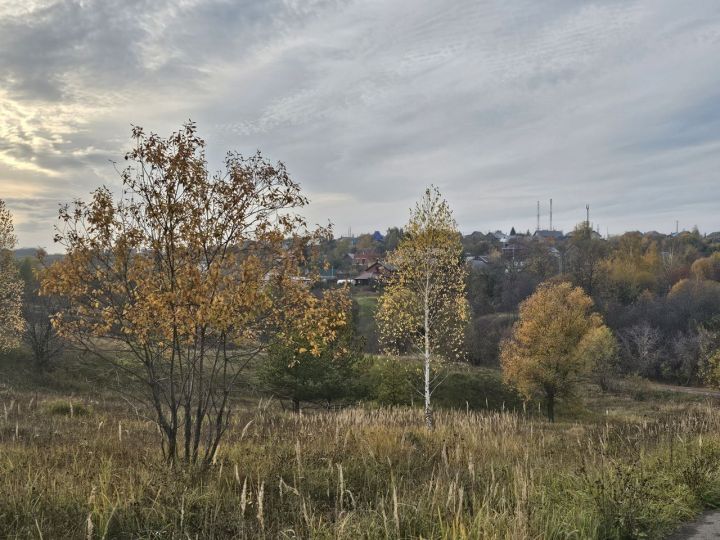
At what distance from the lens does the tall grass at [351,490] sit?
214 inches

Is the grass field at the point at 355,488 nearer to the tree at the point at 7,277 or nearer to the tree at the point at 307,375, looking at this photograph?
the tree at the point at 307,375

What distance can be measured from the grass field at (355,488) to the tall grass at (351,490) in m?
0.03

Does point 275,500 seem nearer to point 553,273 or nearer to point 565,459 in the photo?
point 565,459

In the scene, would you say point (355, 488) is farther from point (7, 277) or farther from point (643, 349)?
point (643, 349)

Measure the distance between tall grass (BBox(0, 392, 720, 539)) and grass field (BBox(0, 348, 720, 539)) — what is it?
0.03m

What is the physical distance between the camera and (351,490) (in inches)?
286

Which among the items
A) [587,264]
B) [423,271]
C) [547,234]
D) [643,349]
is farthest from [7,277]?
[547,234]

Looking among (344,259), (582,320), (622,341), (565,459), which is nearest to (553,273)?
(622,341)

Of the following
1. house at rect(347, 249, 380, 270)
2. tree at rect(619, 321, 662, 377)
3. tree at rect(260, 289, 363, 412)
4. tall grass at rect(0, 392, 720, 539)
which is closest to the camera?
tall grass at rect(0, 392, 720, 539)

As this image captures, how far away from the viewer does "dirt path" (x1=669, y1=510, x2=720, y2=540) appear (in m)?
5.96

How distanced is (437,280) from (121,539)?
1424 cm

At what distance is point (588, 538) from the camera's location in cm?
529

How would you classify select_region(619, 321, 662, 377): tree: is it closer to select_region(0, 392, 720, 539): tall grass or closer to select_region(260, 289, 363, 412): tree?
select_region(260, 289, 363, 412): tree

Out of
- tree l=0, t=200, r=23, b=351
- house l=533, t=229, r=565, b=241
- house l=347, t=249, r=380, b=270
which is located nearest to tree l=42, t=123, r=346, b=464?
tree l=0, t=200, r=23, b=351
